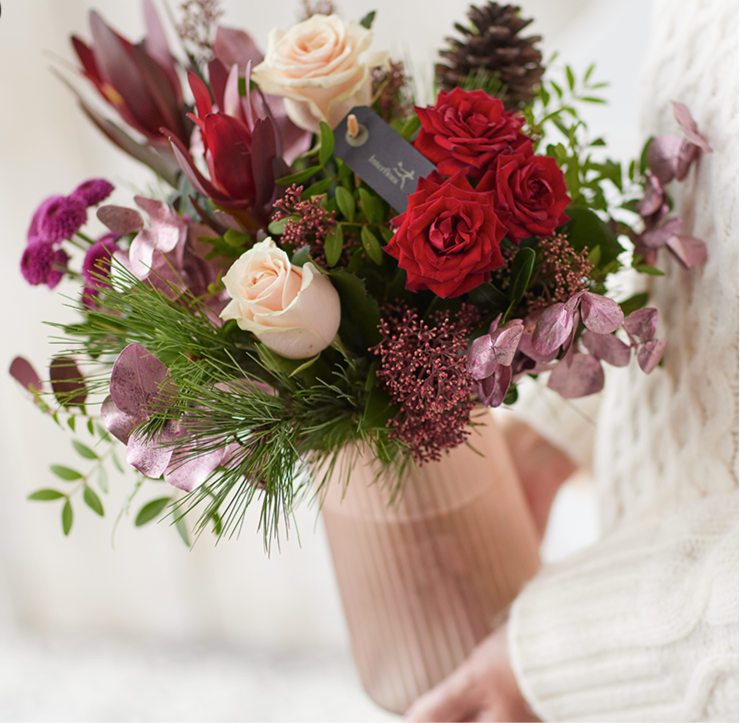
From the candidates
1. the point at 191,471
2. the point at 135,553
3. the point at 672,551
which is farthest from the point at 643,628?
the point at 135,553

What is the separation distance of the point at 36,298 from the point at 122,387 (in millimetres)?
864

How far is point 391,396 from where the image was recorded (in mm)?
485

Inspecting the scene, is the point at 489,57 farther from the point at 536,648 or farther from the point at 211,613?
the point at 211,613

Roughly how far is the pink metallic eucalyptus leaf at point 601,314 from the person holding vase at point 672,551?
0.56 feet

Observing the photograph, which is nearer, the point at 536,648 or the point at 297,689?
the point at 536,648

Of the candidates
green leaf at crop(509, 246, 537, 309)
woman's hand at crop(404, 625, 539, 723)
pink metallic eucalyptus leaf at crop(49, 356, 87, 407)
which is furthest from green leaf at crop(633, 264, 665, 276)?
pink metallic eucalyptus leaf at crop(49, 356, 87, 407)

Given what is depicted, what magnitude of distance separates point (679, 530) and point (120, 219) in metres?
0.55

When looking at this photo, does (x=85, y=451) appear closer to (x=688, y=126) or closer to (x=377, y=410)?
(x=377, y=410)

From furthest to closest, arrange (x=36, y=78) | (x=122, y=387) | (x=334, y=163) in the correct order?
1. (x=36, y=78)
2. (x=334, y=163)
3. (x=122, y=387)

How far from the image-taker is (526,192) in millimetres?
441

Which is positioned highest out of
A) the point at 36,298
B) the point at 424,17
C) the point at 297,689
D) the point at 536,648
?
the point at 424,17

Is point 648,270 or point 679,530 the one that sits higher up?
point 648,270

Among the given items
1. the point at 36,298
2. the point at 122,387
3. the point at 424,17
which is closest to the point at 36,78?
the point at 36,298

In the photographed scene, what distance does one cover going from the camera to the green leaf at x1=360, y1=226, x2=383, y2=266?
0.48 meters
